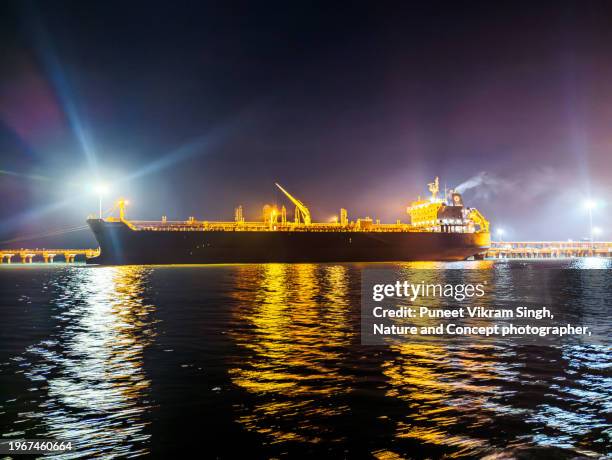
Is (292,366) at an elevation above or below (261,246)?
below

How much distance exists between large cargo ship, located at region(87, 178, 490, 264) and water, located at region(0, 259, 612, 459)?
63.9m

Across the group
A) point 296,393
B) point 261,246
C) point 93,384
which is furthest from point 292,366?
point 261,246

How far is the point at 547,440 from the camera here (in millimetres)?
7734

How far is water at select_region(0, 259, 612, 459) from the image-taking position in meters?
7.68

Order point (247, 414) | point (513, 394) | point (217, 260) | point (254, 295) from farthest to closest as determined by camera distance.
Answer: point (217, 260)
point (254, 295)
point (513, 394)
point (247, 414)

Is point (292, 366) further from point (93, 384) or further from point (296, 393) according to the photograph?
point (93, 384)

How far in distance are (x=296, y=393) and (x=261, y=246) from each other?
251ft

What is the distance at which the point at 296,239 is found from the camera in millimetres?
87688

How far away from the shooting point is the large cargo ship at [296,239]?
81.8 metres

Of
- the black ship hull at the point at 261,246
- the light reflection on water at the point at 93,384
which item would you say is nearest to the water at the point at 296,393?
the light reflection on water at the point at 93,384

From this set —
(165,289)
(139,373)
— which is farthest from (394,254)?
(139,373)

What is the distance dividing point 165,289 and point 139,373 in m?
26.2

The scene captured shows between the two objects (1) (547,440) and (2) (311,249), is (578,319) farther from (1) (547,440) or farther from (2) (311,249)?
(2) (311,249)

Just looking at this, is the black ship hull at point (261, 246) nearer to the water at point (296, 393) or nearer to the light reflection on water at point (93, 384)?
the light reflection on water at point (93, 384)
